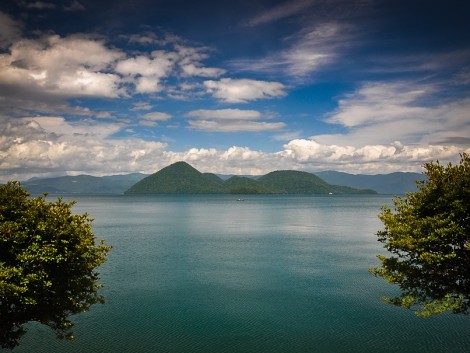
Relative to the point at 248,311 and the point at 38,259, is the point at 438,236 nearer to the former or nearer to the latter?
the point at 248,311

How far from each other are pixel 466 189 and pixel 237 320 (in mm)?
33046

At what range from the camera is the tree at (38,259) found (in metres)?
30.3

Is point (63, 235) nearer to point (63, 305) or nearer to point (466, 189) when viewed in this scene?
point (63, 305)

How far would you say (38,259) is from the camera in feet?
100

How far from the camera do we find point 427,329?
4666 cm

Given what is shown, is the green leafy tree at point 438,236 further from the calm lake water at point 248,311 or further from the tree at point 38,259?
the tree at point 38,259

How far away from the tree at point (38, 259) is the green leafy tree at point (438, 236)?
3238 centimetres

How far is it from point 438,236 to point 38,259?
37.1 meters

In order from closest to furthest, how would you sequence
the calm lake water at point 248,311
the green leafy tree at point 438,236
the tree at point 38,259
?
the tree at point 38,259 → the green leafy tree at point 438,236 → the calm lake water at point 248,311

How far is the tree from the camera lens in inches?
1193

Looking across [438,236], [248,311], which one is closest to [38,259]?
[248,311]

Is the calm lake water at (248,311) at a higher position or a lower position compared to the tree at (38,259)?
lower

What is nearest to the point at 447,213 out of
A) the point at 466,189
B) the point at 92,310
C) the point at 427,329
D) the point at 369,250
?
the point at 466,189

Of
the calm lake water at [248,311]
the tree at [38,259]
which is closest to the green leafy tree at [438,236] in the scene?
the calm lake water at [248,311]
